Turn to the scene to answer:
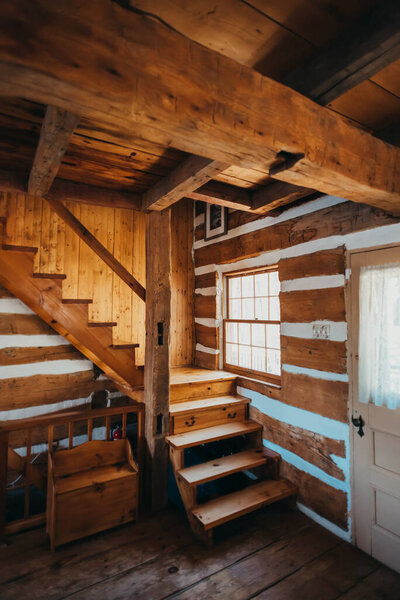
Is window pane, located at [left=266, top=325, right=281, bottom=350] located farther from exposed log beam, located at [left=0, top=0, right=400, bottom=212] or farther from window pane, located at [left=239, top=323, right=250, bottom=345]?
exposed log beam, located at [left=0, top=0, right=400, bottom=212]

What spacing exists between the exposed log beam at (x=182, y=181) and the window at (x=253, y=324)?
5.22 feet

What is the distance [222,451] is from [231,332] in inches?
59.3

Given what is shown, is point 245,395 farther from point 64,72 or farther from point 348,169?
point 64,72

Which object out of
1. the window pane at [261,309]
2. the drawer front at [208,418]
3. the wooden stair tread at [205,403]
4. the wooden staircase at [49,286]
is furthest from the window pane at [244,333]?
the wooden staircase at [49,286]

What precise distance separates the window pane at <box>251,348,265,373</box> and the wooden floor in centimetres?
160

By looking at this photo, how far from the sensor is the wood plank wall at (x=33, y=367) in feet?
12.8

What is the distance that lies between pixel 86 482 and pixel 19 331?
2.09 meters

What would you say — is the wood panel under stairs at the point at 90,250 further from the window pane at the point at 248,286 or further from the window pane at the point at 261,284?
the window pane at the point at 261,284

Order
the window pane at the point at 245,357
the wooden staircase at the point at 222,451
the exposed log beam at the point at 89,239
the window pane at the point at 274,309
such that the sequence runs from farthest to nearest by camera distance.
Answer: the window pane at the point at 245,357, the window pane at the point at 274,309, the exposed log beam at the point at 89,239, the wooden staircase at the point at 222,451

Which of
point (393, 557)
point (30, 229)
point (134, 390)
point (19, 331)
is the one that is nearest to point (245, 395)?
point (134, 390)

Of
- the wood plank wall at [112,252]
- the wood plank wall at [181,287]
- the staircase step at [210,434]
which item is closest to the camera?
the staircase step at [210,434]

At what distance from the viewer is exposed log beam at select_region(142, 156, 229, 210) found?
2.13m

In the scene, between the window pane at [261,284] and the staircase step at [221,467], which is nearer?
the staircase step at [221,467]

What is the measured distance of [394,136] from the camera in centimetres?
215
